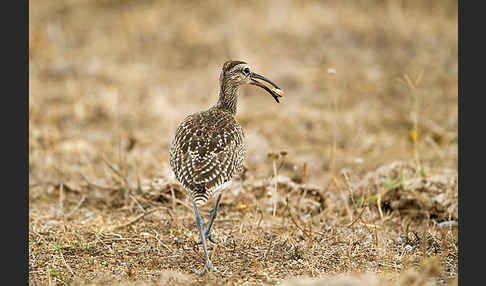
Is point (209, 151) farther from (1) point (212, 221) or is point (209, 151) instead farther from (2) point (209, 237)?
(2) point (209, 237)

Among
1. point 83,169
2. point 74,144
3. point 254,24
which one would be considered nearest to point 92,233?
point 83,169

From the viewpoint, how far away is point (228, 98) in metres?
6.07

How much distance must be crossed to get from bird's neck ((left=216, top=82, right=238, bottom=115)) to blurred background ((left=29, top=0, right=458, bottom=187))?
105 cm

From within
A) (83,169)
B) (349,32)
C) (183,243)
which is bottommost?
(183,243)

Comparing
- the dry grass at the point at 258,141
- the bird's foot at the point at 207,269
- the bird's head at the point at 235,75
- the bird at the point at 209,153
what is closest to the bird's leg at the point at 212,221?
the bird at the point at 209,153

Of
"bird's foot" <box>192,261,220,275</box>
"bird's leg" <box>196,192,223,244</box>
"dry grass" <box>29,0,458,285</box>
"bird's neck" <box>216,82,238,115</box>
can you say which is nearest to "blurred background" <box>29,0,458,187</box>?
"dry grass" <box>29,0,458,285</box>

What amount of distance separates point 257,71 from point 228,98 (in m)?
4.40

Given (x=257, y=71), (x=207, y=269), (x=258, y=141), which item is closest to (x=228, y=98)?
(x=207, y=269)

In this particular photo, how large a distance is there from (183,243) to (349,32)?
7.71 m

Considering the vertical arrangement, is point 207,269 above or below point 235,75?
below

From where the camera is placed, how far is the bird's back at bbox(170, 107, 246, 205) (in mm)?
4941

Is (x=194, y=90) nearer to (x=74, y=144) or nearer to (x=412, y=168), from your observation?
(x=74, y=144)

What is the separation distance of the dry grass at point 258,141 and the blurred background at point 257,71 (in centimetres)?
4

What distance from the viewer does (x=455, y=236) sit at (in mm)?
5770
